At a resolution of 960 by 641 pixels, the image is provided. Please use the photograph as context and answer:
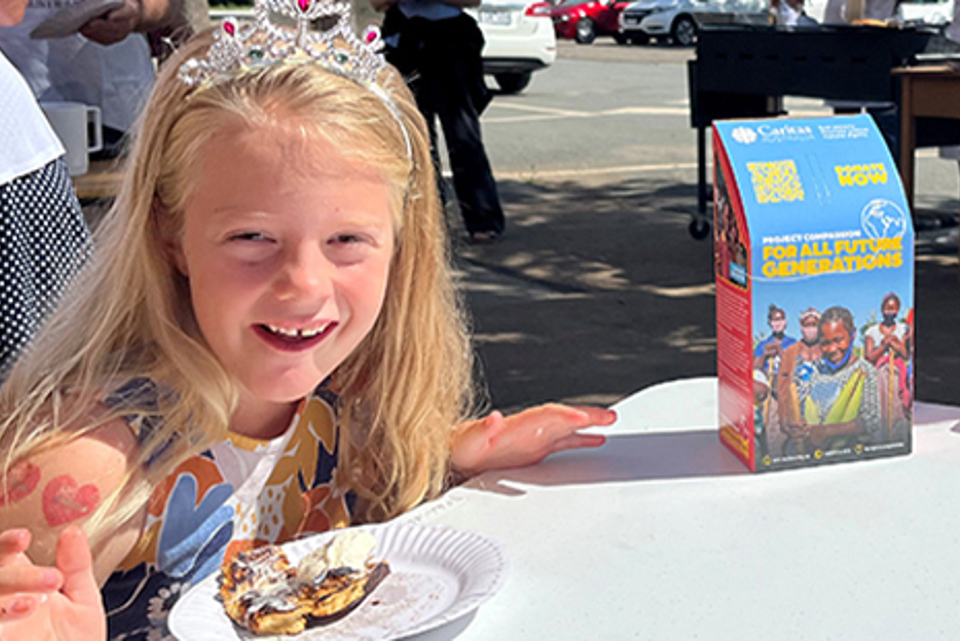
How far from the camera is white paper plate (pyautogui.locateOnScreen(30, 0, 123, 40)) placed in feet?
10.6

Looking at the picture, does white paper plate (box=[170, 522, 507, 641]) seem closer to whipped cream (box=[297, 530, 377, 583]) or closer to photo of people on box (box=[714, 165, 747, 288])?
whipped cream (box=[297, 530, 377, 583])

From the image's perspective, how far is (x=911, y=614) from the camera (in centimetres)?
120

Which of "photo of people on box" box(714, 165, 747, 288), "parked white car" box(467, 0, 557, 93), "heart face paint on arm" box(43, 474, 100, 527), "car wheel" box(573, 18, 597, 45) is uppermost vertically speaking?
"photo of people on box" box(714, 165, 747, 288)

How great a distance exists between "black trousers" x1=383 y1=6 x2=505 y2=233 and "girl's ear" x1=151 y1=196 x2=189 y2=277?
4.47 m

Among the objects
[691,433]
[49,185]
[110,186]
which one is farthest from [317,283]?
[110,186]

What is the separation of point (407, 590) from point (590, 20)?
2496cm

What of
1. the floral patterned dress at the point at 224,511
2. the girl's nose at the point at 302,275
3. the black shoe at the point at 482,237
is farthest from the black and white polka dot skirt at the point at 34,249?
the black shoe at the point at 482,237

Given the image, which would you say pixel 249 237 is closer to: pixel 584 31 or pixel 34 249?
pixel 34 249

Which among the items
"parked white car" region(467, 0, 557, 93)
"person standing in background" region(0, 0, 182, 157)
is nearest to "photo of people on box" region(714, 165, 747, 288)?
"person standing in background" region(0, 0, 182, 157)

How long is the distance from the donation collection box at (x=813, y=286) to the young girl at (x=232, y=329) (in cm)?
26

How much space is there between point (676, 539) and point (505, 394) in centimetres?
297

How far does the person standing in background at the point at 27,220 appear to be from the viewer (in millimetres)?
1943

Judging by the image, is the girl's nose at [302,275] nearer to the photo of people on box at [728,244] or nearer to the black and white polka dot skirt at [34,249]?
the photo of people on box at [728,244]

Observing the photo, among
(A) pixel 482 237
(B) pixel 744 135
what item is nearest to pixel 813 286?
(B) pixel 744 135
